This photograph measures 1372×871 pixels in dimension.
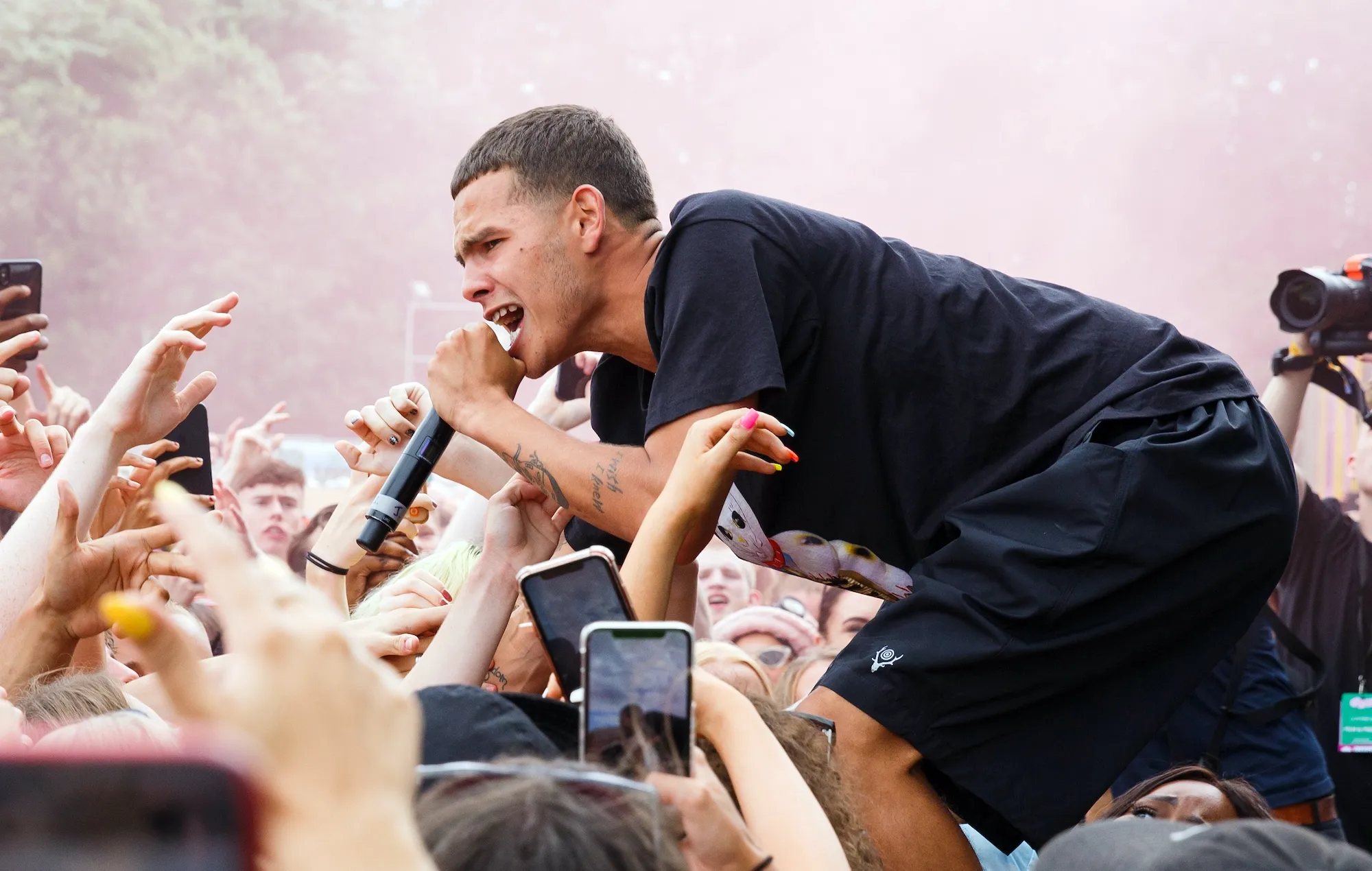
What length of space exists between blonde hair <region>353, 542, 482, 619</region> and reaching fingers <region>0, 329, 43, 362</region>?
3.10 feet

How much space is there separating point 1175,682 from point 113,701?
1489mm

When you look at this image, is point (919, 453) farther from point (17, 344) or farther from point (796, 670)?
point (17, 344)

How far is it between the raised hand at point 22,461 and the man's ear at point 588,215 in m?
1.32

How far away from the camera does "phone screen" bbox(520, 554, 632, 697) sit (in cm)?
136

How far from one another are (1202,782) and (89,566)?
2.13m

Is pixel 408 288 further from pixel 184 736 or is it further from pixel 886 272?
pixel 184 736

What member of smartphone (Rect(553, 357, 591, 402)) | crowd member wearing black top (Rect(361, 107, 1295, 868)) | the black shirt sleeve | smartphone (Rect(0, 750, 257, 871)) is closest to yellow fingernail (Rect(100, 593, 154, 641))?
smartphone (Rect(0, 750, 257, 871))

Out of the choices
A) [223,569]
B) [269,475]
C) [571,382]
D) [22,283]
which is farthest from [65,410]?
[223,569]

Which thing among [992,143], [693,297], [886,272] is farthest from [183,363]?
[992,143]

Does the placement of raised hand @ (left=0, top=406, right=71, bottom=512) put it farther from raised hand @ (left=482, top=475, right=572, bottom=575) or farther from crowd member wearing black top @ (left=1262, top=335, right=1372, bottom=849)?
crowd member wearing black top @ (left=1262, top=335, right=1372, bottom=849)

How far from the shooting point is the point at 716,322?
1.95 metres

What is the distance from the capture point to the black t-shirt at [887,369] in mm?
2021

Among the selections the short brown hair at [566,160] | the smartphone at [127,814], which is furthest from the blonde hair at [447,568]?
the smartphone at [127,814]

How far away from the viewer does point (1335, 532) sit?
4.35m
